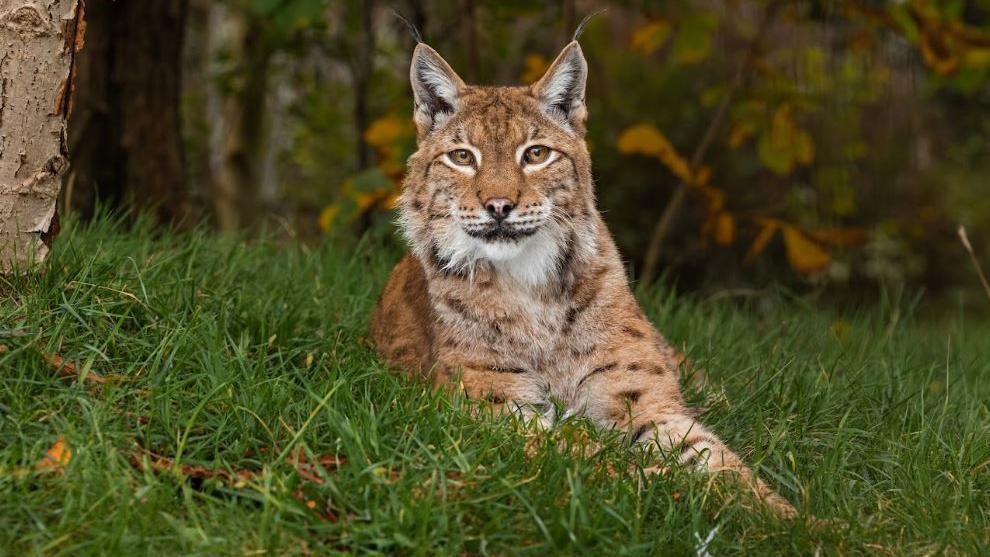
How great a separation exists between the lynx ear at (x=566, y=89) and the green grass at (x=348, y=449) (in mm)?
1276

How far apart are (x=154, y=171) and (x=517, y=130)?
3.34m

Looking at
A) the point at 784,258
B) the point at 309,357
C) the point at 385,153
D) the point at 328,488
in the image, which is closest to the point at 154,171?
the point at 385,153

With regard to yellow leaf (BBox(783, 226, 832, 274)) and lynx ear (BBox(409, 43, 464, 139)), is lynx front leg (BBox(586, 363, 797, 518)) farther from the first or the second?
yellow leaf (BBox(783, 226, 832, 274))

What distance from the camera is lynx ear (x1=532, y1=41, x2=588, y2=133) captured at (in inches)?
182

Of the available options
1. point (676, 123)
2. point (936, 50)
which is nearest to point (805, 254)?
point (936, 50)

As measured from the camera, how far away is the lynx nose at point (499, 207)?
13.8 feet

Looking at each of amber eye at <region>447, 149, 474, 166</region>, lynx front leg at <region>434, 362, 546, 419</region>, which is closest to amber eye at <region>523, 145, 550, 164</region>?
amber eye at <region>447, 149, 474, 166</region>

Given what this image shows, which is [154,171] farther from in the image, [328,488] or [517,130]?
[328,488]

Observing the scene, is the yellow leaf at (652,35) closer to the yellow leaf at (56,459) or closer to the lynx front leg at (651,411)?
the lynx front leg at (651,411)

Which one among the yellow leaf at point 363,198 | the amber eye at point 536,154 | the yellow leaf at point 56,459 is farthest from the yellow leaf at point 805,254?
the yellow leaf at point 56,459

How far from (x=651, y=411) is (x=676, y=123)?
275 inches

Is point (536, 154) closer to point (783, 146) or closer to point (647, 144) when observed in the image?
point (647, 144)

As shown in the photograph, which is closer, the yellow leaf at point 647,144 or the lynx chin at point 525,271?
the lynx chin at point 525,271

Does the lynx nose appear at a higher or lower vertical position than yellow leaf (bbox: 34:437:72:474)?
higher
